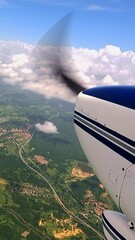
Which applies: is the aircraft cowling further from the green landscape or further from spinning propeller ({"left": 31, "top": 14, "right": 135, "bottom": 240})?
the green landscape

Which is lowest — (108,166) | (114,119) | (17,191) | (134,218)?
(17,191)

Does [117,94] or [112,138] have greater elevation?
[117,94]

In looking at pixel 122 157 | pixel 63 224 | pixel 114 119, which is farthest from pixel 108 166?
pixel 63 224

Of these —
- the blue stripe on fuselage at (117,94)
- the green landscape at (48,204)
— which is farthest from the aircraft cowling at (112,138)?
the green landscape at (48,204)

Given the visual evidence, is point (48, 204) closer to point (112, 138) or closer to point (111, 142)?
point (111, 142)

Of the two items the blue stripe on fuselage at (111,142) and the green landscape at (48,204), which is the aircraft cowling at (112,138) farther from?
the green landscape at (48,204)

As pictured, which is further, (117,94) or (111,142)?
(117,94)

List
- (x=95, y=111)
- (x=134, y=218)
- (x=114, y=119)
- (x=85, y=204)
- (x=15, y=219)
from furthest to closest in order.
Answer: (x=85, y=204) < (x=15, y=219) < (x=95, y=111) < (x=114, y=119) < (x=134, y=218)

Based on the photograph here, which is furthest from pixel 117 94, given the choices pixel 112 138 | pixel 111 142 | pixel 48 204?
pixel 48 204

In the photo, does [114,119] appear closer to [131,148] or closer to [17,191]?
[131,148]
